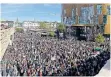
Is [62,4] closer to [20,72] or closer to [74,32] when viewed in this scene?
[74,32]

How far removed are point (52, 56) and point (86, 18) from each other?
0.52 meters

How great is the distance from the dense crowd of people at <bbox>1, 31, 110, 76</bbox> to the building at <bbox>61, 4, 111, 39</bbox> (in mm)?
123

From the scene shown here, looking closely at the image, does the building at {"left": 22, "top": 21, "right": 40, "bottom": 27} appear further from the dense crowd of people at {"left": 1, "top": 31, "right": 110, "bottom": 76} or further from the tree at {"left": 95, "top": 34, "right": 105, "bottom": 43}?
the tree at {"left": 95, "top": 34, "right": 105, "bottom": 43}

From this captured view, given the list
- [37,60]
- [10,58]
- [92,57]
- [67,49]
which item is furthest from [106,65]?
[10,58]

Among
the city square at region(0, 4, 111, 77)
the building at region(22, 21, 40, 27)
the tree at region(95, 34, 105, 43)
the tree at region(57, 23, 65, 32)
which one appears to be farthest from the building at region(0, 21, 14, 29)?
the tree at region(95, 34, 105, 43)

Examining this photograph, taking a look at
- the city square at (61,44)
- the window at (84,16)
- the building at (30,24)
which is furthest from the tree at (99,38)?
the building at (30,24)

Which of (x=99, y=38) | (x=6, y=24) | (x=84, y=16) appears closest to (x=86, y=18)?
(x=84, y=16)

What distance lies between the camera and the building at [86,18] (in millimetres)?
3549

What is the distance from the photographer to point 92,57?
363cm

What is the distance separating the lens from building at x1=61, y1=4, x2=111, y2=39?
3549mm

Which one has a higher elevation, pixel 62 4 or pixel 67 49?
pixel 62 4

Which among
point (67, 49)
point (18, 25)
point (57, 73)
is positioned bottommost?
point (57, 73)

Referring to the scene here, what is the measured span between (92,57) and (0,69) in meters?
0.93

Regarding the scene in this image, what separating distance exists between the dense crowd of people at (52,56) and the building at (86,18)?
123 millimetres
